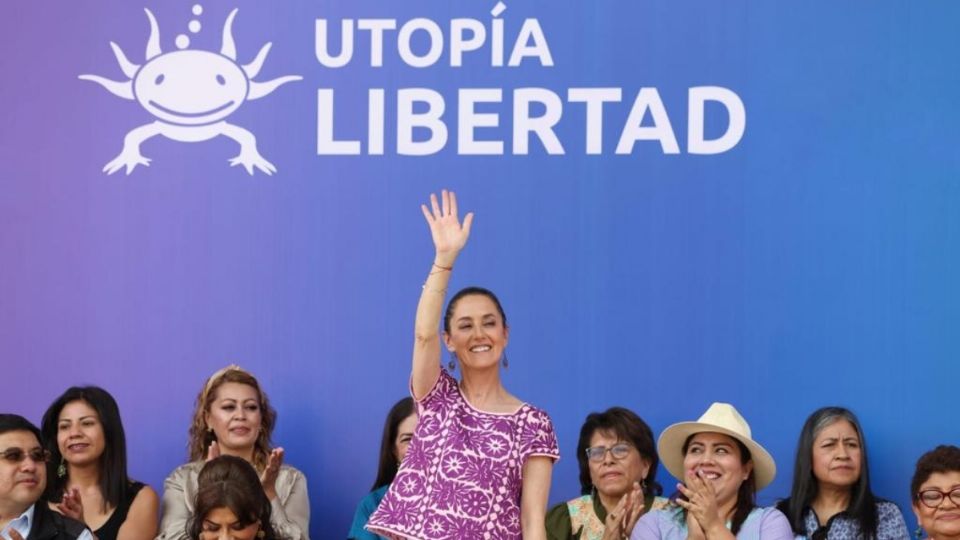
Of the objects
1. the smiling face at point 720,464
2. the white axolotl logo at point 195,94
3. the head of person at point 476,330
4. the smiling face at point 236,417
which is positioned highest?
the white axolotl logo at point 195,94

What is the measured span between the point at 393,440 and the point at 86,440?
112 centimetres

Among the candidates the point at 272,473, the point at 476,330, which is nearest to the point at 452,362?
the point at 476,330

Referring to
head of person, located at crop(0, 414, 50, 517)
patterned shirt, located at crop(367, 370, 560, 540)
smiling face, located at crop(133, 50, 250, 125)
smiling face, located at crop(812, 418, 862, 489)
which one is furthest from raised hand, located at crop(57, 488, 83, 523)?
smiling face, located at crop(812, 418, 862, 489)

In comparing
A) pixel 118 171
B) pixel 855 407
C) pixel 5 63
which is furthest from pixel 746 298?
pixel 5 63

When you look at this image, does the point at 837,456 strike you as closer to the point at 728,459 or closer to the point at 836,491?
the point at 836,491

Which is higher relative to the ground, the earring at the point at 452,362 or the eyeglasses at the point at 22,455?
the earring at the point at 452,362

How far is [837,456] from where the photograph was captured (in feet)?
20.0

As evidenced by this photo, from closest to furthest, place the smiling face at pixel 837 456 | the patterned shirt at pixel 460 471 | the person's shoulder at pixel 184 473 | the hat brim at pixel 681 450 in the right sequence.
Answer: the patterned shirt at pixel 460 471, the hat brim at pixel 681 450, the smiling face at pixel 837 456, the person's shoulder at pixel 184 473

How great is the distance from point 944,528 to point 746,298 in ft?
4.64

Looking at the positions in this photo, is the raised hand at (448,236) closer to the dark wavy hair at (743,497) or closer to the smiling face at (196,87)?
the dark wavy hair at (743,497)

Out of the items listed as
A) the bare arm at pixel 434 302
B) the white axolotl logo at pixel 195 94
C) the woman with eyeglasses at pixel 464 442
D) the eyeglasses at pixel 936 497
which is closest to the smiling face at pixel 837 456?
the eyeglasses at pixel 936 497

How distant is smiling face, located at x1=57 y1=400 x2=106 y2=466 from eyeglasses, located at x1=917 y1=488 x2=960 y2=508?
2894mm

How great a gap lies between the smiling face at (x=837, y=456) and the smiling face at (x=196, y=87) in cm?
260

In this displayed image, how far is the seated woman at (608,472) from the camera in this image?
20.1ft
